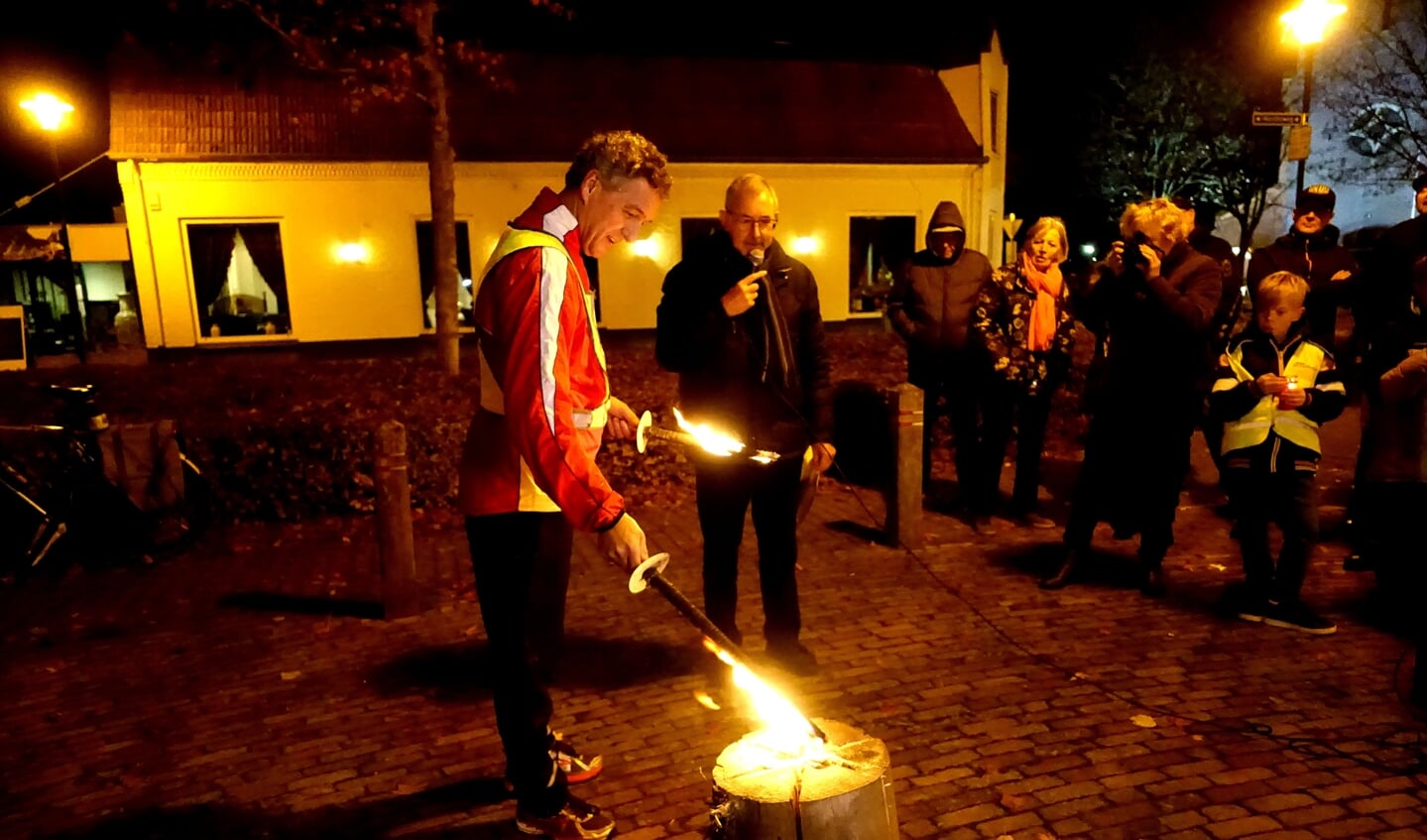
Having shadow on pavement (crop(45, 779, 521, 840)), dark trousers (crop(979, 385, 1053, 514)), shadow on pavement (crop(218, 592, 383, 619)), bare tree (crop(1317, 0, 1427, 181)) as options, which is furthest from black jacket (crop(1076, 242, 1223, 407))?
bare tree (crop(1317, 0, 1427, 181))

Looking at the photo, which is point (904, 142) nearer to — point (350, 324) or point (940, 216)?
point (350, 324)

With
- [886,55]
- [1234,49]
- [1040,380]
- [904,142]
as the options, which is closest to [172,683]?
[1040,380]

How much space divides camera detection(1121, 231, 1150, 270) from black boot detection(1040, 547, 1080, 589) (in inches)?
68.6

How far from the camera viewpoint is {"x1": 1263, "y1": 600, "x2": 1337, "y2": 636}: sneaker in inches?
193

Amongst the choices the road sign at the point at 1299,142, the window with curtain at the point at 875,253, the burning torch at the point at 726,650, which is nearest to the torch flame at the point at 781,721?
the burning torch at the point at 726,650

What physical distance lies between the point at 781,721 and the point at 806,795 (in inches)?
14.5

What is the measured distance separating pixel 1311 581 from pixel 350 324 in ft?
57.5

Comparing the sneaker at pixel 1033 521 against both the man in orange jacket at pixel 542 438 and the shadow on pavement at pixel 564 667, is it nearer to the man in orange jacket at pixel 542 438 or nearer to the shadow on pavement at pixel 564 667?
the shadow on pavement at pixel 564 667

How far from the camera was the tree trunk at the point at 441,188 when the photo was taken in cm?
1126

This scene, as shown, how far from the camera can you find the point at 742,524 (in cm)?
424

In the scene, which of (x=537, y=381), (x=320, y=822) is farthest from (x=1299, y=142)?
(x=320, y=822)

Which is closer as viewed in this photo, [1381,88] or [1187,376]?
[1187,376]

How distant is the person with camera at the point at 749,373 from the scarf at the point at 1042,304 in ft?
9.35

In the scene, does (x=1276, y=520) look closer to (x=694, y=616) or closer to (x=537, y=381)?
(x=694, y=616)
